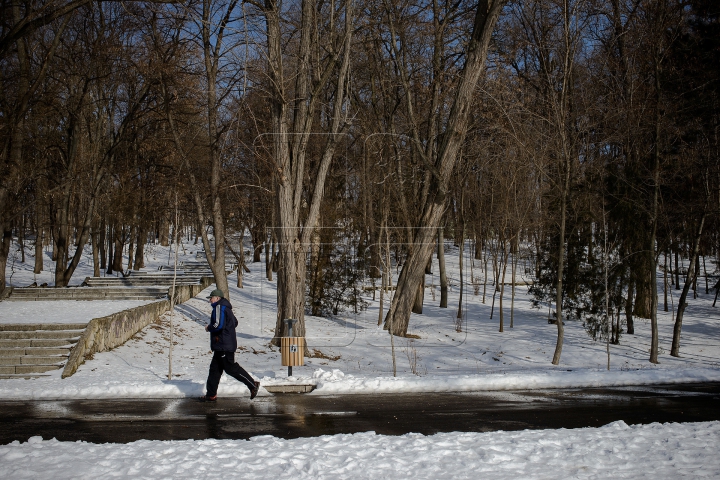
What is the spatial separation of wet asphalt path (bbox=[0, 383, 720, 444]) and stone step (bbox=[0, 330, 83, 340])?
15.2 feet

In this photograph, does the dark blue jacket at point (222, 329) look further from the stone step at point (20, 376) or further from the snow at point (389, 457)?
the stone step at point (20, 376)

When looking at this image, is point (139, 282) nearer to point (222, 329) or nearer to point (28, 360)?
point (28, 360)

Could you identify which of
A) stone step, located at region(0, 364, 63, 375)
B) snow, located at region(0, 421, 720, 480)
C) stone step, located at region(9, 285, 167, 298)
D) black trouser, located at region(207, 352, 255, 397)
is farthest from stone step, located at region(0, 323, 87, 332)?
snow, located at region(0, 421, 720, 480)

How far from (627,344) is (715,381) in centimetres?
1260

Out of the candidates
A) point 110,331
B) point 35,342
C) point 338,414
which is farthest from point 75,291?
point 338,414

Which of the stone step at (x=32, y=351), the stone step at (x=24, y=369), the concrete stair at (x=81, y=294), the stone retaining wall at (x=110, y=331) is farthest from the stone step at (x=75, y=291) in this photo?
the stone step at (x=24, y=369)

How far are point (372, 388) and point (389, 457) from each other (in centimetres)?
441

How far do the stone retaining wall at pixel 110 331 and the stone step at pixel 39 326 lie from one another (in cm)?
54

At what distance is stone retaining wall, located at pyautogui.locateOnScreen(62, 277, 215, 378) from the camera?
44.6ft

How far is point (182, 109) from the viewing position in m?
25.4

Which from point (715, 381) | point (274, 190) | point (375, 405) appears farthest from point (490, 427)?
point (274, 190)

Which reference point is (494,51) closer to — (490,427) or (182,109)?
(182,109)

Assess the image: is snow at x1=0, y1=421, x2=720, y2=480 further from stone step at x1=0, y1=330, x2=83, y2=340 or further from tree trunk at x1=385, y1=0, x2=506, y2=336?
tree trunk at x1=385, y1=0, x2=506, y2=336

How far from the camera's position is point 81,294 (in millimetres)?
22641
